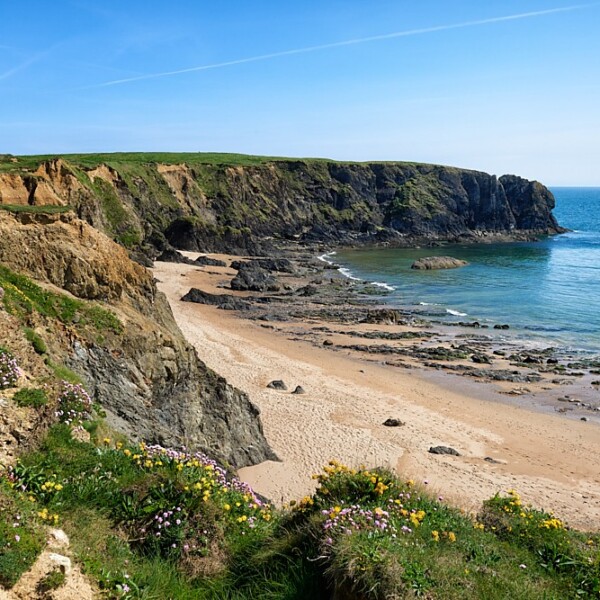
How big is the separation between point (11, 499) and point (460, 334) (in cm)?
3620

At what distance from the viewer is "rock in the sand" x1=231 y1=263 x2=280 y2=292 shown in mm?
54062

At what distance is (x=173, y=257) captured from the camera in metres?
65.9

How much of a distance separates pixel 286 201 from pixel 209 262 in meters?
35.1

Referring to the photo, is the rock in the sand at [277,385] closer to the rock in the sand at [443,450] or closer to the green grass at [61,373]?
the rock in the sand at [443,450]

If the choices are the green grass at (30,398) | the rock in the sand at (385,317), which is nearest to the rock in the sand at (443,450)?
the green grass at (30,398)

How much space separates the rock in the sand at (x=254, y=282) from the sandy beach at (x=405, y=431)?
19801 millimetres

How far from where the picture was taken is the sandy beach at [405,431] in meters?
16.8

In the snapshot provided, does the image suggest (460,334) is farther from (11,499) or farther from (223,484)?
(11,499)

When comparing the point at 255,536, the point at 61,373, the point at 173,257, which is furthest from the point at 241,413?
the point at 173,257

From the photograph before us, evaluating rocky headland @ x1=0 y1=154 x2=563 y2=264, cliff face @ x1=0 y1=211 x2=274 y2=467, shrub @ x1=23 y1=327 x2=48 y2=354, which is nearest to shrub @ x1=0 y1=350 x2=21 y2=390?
shrub @ x1=23 y1=327 x2=48 y2=354

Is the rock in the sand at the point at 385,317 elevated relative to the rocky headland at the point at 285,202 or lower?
lower

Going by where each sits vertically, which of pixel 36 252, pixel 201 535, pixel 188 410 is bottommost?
pixel 188 410

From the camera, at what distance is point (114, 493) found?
7578 millimetres

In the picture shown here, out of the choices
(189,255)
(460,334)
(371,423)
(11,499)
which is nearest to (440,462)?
(371,423)
